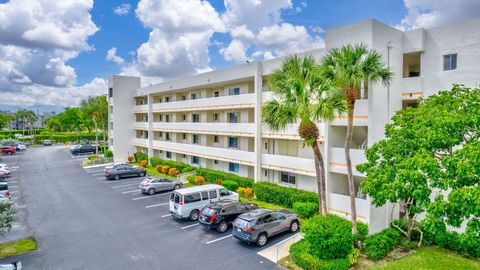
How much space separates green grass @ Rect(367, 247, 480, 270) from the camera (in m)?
13.0

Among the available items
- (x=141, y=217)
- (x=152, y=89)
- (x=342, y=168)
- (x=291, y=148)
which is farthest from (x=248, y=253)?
(x=152, y=89)

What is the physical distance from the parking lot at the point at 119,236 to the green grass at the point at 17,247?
42 cm

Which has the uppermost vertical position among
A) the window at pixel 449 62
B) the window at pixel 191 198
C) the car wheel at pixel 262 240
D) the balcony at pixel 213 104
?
the window at pixel 449 62

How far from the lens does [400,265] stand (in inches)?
515

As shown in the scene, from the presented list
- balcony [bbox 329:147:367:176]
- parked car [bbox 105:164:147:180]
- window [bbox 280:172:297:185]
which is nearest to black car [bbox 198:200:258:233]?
window [bbox 280:172:297:185]

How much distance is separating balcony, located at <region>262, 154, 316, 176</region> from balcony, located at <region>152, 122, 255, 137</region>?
270 cm

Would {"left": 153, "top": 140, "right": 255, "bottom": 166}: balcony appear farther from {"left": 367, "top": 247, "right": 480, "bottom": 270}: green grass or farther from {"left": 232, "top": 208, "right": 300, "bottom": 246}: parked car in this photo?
{"left": 367, "top": 247, "right": 480, "bottom": 270}: green grass

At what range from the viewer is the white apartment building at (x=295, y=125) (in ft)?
54.5

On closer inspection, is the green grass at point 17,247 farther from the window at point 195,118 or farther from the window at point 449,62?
the window at point 449,62

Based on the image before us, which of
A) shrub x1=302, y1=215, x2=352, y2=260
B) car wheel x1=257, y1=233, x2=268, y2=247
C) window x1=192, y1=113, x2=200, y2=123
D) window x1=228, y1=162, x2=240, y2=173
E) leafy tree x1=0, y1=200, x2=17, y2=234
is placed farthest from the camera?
window x1=192, y1=113, x2=200, y2=123

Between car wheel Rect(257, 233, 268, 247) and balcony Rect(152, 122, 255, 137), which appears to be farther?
balcony Rect(152, 122, 255, 137)

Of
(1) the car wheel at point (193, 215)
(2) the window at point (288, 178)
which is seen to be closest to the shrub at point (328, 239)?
(1) the car wheel at point (193, 215)

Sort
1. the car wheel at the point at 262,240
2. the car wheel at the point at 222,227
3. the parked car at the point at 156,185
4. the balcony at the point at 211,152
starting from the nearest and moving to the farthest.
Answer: the car wheel at the point at 262,240 < the car wheel at the point at 222,227 < the balcony at the point at 211,152 < the parked car at the point at 156,185

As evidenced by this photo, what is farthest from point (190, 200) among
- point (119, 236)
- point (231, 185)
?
point (231, 185)
